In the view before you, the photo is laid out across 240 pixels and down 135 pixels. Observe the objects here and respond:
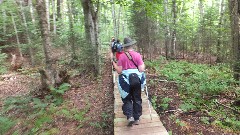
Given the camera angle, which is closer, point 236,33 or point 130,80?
point 130,80

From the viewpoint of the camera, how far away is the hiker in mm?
4949

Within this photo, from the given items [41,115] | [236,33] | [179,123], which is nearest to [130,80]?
[179,123]

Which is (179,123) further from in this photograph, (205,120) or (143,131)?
(143,131)

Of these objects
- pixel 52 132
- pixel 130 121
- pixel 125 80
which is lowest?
pixel 52 132

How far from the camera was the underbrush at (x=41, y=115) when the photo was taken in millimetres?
6285

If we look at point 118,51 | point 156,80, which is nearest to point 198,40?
point 118,51

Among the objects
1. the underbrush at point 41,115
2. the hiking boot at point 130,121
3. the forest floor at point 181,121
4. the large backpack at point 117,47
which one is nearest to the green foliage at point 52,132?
the underbrush at point 41,115

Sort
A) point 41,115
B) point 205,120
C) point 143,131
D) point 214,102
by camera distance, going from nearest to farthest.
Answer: point 143,131 < point 205,120 < point 214,102 < point 41,115

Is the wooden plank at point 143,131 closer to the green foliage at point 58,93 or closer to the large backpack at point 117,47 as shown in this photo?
the green foliage at point 58,93

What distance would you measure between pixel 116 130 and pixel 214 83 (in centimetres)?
489

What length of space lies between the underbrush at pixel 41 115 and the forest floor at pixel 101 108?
0.10 metres

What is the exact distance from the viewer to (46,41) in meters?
8.27

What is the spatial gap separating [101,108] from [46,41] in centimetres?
350

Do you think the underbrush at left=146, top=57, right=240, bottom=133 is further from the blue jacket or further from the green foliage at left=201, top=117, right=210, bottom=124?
the blue jacket
